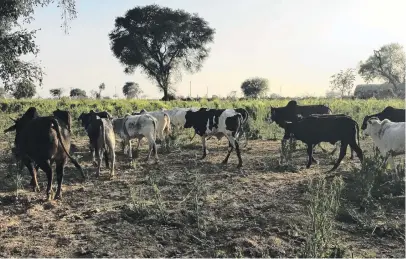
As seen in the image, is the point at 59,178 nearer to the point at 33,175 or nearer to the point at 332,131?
the point at 33,175

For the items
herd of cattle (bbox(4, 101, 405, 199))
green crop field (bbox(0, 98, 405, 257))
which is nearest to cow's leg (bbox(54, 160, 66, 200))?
herd of cattle (bbox(4, 101, 405, 199))

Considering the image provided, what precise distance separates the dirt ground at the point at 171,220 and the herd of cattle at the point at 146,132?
69 centimetres

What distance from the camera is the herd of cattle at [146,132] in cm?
802

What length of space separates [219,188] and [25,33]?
7.52m

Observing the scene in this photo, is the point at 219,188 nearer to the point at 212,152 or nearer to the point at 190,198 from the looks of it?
the point at 190,198

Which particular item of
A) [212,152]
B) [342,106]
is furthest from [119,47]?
[212,152]

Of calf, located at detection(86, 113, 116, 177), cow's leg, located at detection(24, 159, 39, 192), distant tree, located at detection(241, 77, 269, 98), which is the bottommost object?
cow's leg, located at detection(24, 159, 39, 192)

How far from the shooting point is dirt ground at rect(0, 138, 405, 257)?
5578 millimetres

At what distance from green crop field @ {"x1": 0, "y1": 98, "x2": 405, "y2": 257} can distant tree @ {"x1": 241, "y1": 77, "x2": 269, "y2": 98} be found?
7216 cm

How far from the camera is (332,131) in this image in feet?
37.2

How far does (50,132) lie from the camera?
26.0ft

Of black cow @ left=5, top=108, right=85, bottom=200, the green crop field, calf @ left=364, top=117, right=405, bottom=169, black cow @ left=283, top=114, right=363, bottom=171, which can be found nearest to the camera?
the green crop field

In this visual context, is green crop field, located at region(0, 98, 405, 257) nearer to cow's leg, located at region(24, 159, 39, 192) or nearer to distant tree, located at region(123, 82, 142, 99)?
cow's leg, located at region(24, 159, 39, 192)

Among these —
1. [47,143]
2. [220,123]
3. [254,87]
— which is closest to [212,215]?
[47,143]
